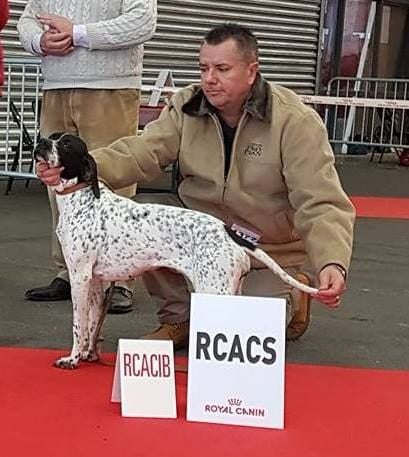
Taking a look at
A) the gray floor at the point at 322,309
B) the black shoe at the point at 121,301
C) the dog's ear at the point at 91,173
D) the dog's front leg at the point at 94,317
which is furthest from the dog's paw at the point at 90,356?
the black shoe at the point at 121,301

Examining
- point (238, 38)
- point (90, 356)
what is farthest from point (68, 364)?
point (238, 38)

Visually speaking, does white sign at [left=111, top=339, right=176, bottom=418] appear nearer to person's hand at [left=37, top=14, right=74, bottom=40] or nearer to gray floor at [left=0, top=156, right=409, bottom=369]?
gray floor at [left=0, top=156, right=409, bottom=369]

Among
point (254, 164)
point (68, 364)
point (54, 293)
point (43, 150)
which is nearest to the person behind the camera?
point (43, 150)

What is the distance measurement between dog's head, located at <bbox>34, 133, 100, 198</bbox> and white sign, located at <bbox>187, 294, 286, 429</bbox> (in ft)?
2.01

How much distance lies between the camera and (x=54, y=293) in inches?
162

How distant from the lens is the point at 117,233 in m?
3.07

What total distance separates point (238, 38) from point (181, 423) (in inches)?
44.8

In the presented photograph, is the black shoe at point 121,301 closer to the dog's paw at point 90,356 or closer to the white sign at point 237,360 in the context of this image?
the dog's paw at point 90,356

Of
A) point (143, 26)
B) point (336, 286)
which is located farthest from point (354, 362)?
point (143, 26)

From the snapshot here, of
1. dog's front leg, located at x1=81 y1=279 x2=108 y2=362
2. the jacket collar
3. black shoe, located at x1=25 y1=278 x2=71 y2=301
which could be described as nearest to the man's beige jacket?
the jacket collar

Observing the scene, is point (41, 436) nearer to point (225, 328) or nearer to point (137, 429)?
point (137, 429)

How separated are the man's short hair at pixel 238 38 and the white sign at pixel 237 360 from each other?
814 mm

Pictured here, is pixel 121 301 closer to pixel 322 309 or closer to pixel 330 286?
pixel 322 309

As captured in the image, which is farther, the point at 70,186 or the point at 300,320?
the point at 300,320
